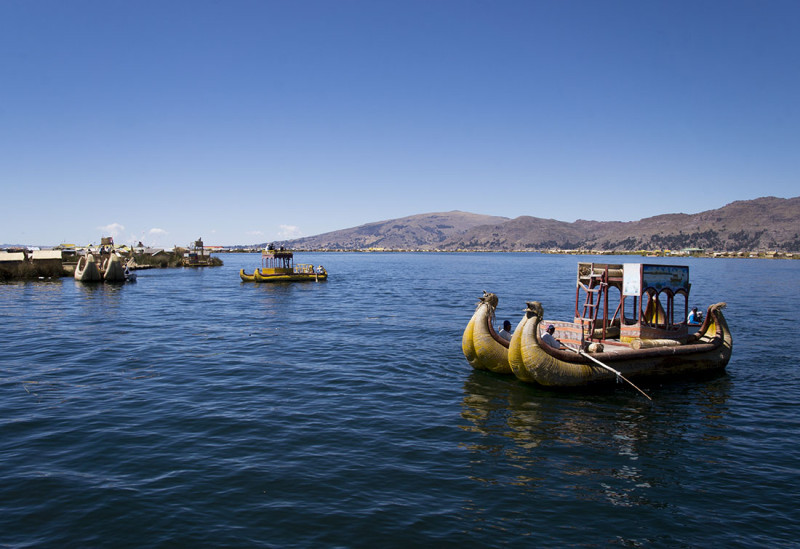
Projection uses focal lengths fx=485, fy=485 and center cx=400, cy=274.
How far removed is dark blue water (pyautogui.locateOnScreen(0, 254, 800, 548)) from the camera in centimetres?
935

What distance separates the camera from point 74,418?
48.0 ft

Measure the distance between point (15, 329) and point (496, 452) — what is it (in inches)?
1215

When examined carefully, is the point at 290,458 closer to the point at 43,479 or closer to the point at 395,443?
the point at 395,443

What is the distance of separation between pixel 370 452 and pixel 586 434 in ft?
21.4

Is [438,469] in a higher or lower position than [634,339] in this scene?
lower

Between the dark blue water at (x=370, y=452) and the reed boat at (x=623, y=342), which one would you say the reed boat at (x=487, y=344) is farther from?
the reed boat at (x=623, y=342)

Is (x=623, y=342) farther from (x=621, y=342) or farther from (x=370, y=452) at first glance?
(x=370, y=452)

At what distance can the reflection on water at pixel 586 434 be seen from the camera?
11.4 metres

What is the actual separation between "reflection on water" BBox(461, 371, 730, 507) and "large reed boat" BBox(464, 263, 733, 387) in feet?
2.77

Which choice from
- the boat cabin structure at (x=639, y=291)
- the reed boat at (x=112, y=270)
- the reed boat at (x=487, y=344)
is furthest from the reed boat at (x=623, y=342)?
the reed boat at (x=112, y=270)

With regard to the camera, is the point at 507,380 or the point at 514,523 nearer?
the point at 514,523

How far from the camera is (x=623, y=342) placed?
21.9m

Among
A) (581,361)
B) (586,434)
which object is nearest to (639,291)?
(581,361)

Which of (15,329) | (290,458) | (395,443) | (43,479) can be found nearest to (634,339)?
(395,443)
